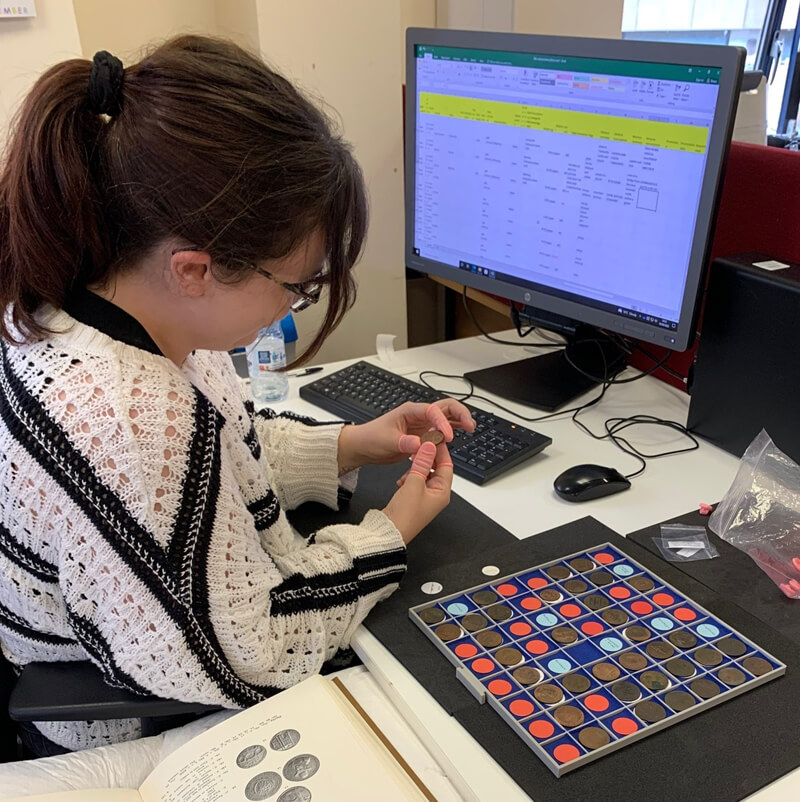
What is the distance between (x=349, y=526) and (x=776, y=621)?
17.0 inches

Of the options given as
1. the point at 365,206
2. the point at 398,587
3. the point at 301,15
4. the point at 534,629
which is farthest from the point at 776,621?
the point at 301,15

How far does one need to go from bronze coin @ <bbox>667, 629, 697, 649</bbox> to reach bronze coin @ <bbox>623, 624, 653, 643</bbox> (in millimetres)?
19

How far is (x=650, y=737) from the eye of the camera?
63 cm

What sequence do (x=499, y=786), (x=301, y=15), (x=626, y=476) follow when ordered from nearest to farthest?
(x=499, y=786) < (x=626, y=476) < (x=301, y=15)

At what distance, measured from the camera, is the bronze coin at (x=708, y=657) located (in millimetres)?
695

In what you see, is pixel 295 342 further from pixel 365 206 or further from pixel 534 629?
pixel 534 629

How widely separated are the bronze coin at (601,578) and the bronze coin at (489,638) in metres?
0.13

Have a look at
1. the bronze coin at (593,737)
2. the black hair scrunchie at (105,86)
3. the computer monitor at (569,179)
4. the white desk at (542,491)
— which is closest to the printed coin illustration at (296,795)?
the white desk at (542,491)

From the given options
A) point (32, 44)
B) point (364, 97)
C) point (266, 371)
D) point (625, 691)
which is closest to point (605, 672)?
point (625, 691)

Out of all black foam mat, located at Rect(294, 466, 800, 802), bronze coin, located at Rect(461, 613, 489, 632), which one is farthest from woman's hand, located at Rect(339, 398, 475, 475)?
bronze coin, located at Rect(461, 613, 489, 632)

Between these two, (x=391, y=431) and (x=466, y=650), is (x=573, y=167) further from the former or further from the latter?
(x=466, y=650)

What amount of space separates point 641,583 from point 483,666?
203 millimetres

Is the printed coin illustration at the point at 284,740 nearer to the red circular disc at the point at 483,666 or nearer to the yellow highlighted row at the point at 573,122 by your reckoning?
the red circular disc at the point at 483,666

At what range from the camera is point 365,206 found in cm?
80
